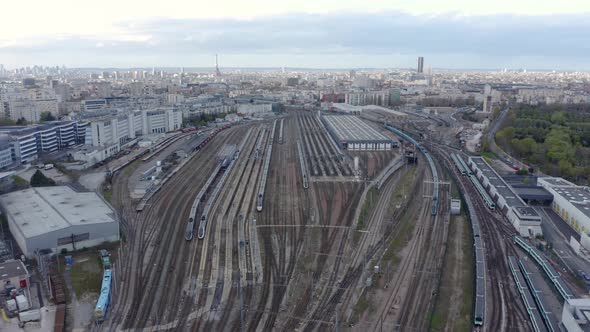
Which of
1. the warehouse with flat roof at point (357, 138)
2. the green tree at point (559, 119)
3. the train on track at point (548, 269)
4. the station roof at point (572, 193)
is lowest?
the train on track at point (548, 269)

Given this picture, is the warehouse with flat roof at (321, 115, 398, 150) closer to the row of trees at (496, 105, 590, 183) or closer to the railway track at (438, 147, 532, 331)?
the row of trees at (496, 105, 590, 183)

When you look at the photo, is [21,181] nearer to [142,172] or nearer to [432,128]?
[142,172]

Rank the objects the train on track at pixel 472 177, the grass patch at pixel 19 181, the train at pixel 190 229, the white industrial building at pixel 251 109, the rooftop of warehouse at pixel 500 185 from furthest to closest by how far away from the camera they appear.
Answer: the white industrial building at pixel 251 109 → the grass patch at pixel 19 181 → the train on track at pixel 472 177 → the rooftop of warehouse at pixel 500 185 → the train at pixel 190 229

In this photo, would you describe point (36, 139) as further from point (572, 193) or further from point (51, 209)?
point (572, 193)

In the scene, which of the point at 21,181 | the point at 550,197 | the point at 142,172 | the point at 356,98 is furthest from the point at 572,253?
the point at 356,98

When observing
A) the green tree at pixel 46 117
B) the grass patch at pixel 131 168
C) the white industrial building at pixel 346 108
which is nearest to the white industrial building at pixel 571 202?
the grass patch at pixel 131 168

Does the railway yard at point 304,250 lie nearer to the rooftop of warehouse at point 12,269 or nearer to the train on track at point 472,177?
the train on track at point 472,177

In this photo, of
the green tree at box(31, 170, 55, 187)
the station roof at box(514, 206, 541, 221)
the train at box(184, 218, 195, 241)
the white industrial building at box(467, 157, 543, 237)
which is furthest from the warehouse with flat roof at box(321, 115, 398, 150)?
the green tree at box(31, 170, 55, 187)
